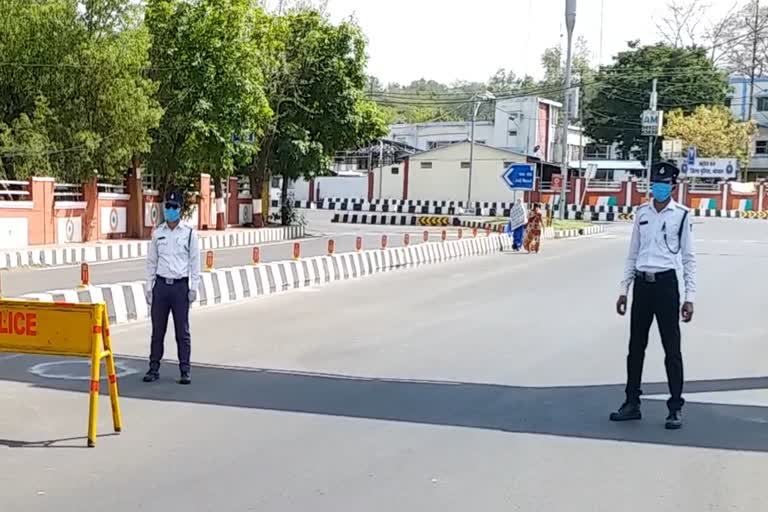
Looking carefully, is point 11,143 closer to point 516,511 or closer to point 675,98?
point 516,511

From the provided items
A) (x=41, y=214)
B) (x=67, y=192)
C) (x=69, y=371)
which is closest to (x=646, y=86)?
(x=67, y=192)

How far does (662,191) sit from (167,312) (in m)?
4.65

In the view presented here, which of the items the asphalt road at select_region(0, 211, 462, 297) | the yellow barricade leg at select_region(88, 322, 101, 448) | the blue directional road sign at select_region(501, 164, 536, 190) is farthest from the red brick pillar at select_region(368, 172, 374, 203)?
the yellow barricade leg at select_region(88, 322, 101, 448)

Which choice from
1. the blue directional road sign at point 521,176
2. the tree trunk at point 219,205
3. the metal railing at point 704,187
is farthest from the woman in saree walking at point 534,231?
the metal railing at point 704,187

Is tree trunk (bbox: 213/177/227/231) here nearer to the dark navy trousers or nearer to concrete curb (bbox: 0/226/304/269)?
concrete curb (bbox: 0/226/304/269)

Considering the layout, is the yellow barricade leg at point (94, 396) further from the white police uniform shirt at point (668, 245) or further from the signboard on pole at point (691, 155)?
the signboard on pole at point (691, 155)

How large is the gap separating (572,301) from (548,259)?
9.89 m

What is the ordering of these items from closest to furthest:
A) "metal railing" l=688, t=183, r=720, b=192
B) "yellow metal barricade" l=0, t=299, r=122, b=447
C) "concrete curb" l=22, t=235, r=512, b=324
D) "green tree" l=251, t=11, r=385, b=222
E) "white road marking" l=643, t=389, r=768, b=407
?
"yellow metal barricade" l=0, t=299, r=122, b=447, "white road marking" l=643, t=389, r=768, b=407, "concrete curb" l=22, t=235, r=512, b=324, "green tree" l=251, t=11, r=385, b=222, "metal railing" l=688, t=183, r=720, b=192

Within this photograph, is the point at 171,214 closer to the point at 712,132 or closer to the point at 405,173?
the point at 405,173

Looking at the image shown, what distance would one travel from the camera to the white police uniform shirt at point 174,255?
28.2 ft

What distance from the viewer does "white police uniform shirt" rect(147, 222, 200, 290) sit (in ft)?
28.2

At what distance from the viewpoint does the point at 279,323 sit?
12.7 m

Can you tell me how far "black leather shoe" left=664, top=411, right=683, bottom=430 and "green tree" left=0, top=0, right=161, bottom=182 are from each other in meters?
22.1

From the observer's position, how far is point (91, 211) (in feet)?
92.4
